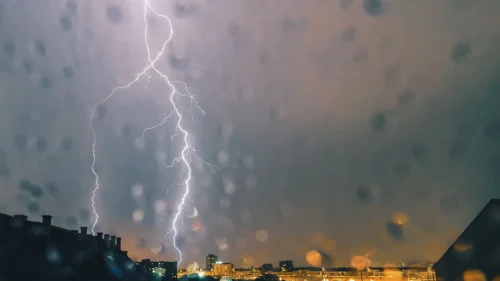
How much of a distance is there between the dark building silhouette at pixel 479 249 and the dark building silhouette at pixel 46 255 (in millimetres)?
19623

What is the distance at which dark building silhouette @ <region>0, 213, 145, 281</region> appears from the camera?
19.8m

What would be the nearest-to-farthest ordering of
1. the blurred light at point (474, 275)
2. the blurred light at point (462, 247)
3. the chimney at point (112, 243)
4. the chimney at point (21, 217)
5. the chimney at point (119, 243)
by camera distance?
the chimney at point (21, 217)
the blurred light at point (474, 275)
the blurred light at point (462, 247)
the chimney at point (112, 243)
the chimney at point (119, 243)

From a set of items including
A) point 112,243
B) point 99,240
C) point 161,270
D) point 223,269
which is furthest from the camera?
point 223,269

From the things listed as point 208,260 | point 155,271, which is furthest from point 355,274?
point 208,260

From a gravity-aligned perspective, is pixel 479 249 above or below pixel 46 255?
above

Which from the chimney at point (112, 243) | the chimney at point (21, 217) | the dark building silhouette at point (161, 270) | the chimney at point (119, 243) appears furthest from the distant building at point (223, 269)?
the chimney at point (21, 217)

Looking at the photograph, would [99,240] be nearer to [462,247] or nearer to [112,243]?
[112,243]

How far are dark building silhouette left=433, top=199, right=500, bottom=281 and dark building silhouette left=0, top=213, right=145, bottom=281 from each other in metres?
19.6

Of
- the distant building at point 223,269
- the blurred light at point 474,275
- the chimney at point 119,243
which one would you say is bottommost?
the blurred light at point 474,275

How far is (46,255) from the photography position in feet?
71.6

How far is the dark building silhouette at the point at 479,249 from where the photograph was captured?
915 inches

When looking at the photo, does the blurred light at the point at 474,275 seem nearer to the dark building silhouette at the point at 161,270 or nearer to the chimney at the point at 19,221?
the dark building silhouette at the point at 161,270

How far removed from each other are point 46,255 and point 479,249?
874 inches

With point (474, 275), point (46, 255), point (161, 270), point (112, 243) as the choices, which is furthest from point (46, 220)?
point (474, 275)
